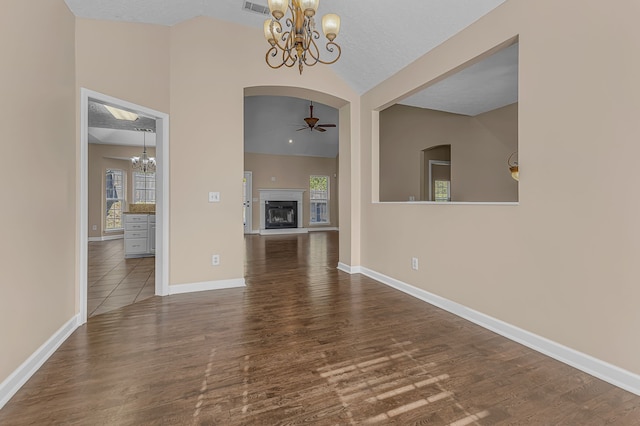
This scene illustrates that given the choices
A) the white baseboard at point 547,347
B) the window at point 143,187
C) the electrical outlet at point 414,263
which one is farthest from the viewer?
the window at point 143,187

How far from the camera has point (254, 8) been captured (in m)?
3.55

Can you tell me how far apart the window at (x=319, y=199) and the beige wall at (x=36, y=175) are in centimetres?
885

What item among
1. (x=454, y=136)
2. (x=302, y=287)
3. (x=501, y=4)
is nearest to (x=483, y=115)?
(x=454, y=136)

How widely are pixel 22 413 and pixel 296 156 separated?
32.2 feet

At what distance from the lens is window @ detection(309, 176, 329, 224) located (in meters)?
11.2

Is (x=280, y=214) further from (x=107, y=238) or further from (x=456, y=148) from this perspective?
(x=456, y=148)

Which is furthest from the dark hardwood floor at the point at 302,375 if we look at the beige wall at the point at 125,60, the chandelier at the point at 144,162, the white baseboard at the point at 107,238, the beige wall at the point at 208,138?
the white baseboard at the point at 107,238

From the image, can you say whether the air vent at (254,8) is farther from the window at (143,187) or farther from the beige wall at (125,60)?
the window at (143,187)

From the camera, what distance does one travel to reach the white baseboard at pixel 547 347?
69.4 inches

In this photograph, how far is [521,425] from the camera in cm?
144

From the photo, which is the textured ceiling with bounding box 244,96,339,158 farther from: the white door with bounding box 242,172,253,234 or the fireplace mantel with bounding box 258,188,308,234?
the fireplace mantel with bounding box 258,188,308,234

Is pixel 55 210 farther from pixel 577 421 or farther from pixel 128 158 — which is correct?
pixel 128 158

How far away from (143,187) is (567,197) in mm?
10185

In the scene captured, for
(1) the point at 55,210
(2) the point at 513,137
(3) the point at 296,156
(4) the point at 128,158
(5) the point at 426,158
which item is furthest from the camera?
(3) the point at 296,156
